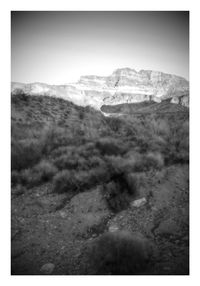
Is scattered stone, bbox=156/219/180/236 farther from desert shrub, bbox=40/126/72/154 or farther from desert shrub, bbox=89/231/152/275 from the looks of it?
desert shrub, bbox=40/126/72/154

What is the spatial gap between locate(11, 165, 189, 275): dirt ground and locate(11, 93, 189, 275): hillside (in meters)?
0.01

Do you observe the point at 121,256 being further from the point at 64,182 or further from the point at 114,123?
the point at 114,123

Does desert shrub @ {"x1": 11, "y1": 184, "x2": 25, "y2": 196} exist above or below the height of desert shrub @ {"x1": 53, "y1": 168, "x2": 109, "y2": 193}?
below

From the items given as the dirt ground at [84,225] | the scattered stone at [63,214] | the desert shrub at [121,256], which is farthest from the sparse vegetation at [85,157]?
the desert shrub at [121,256]

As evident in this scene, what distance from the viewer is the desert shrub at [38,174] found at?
4.73 m

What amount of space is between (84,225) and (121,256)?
3.57 ft

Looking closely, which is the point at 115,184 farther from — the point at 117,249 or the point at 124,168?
the point at 117,249

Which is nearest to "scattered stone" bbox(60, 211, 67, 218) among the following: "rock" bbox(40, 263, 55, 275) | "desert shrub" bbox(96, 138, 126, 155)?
"rock" bbox(40, 263, 55, 275)

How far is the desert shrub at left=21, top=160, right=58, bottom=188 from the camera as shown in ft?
15.5

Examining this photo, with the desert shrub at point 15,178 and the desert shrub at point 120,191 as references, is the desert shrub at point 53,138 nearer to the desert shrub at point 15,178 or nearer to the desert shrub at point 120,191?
the desert shrub at point 15,178

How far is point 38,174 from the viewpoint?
491 centimetres

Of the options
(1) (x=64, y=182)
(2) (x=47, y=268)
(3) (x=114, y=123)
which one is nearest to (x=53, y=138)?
(1) (x=64, y=182)

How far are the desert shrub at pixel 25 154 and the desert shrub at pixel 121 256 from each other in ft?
12.1

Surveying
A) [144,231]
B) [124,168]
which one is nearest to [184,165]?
[124,168]
